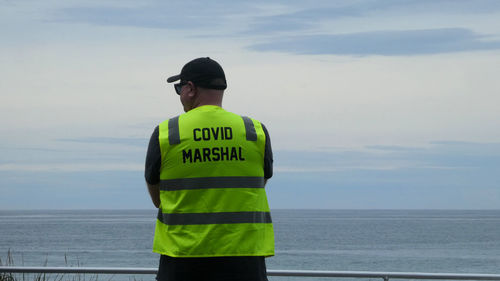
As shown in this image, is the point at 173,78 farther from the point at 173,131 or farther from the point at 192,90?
the point at 173,131

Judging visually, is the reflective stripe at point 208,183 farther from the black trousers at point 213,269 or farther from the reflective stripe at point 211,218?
the black trousers at point 213,269

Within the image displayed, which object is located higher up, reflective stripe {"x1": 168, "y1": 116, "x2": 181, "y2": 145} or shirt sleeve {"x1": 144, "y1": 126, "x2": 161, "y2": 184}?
reflective stripe {"x1": 168, "y1": 116, "x2": 181, "y2": 145}

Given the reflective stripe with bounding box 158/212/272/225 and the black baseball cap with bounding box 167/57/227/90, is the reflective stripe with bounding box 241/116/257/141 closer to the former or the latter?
the black baseball cap with bounding box 167/57/227/90

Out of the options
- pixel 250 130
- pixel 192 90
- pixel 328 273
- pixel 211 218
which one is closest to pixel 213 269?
pixel 211 218

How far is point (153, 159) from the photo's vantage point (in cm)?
292

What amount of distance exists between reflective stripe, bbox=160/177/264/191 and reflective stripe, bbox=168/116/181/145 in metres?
0.15

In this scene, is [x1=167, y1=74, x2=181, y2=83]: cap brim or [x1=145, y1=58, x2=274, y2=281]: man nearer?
[x1=145, y1=58, x2=274, y2=281]: man

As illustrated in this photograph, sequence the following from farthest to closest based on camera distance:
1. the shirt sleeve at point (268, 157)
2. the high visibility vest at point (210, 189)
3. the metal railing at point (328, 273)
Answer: the metal railing at point (328, 273), the shirt sleeve at point (268, 157), the high visibility vest at point (210, 189)

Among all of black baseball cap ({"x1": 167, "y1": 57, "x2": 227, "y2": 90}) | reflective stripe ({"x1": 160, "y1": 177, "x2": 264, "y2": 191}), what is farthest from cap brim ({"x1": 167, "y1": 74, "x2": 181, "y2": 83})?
reflective stripe ({"x1": 160, "y1": 177, "x2": 264, "y2": 191})

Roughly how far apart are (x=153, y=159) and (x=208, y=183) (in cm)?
23

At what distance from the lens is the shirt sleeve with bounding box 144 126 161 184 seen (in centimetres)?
292

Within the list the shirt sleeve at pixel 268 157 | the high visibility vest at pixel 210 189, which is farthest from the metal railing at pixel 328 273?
the high visibility vest at pixel 210 189

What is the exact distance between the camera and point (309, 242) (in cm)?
8775

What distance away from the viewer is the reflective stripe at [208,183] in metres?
2.87
